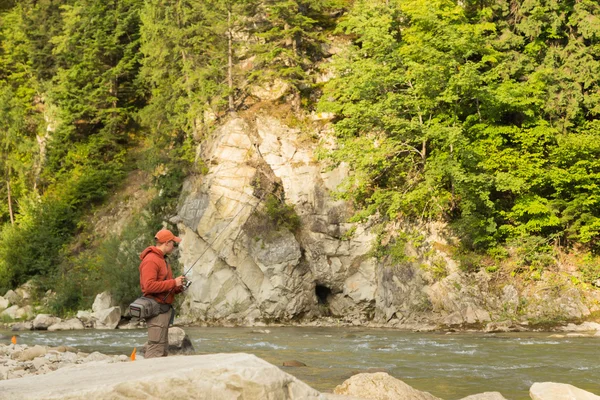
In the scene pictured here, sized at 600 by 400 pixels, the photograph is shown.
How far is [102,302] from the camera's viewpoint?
96.4 feet

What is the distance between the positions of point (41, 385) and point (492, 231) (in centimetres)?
2076

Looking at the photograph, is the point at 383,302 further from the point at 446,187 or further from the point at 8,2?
the point at 8,2

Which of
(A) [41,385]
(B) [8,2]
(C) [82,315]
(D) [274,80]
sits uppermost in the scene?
(B) [8,2]

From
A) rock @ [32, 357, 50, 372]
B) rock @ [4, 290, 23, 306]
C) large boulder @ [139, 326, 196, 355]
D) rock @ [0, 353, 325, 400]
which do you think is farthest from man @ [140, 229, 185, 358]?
rock @ [4, 290, 23, 306]

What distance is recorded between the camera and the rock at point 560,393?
8367 mm

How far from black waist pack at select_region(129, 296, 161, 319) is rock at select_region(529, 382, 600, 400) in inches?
193

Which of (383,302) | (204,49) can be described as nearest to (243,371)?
(383,302)

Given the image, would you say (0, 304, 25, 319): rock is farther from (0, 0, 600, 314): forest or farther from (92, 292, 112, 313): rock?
(92, 292, 112, 313): rock

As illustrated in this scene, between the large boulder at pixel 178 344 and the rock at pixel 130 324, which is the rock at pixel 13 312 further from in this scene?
the large boulder at pixel 178 344

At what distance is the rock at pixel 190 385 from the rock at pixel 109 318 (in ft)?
72.1

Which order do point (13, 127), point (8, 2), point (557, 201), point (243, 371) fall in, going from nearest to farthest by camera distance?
point (243, 371) → point (557, 201) → point (13, 127) → point (8, 2)

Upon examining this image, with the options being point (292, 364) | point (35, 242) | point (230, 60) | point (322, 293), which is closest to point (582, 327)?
point (292, 364)

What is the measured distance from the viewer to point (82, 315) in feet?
93.1

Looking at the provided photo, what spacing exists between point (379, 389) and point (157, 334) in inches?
124
